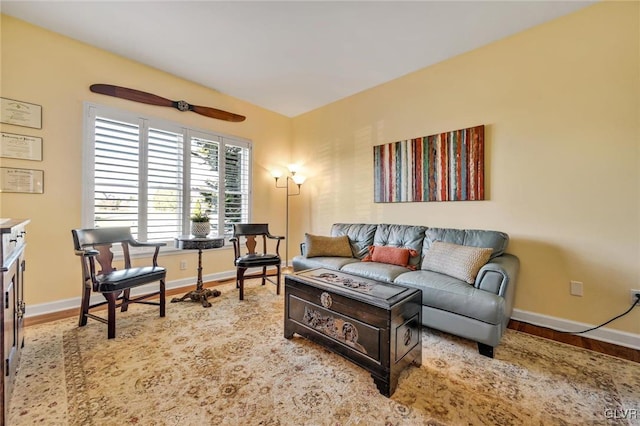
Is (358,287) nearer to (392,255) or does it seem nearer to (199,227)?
(392,255)

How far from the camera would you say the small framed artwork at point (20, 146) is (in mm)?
2389

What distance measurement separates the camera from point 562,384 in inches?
62.1

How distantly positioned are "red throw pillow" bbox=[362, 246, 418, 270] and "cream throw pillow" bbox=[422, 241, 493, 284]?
0.23 m

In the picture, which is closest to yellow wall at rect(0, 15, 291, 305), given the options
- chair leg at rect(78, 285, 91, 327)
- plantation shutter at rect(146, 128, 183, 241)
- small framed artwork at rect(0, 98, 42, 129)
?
small framed artwork at rect(0, 98, 42, 129)

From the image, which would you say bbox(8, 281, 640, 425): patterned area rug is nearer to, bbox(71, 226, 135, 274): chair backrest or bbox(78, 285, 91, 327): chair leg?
bbox(78, 285, 91, 327): chair leg

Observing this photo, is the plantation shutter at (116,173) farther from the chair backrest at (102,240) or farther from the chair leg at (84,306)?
the chair leg at (84,306)

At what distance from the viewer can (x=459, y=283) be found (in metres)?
2.12

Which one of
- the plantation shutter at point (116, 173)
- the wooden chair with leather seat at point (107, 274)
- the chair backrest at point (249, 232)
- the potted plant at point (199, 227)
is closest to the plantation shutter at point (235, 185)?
the chair backrest at point (249, 232)

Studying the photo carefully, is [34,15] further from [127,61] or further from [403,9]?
[403,9]

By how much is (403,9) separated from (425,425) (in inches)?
119

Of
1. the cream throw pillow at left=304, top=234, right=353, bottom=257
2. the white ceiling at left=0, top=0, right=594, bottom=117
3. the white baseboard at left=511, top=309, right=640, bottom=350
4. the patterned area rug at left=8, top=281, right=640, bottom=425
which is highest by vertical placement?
the white ceiling at left=0, top=0, right=594, bottom=117

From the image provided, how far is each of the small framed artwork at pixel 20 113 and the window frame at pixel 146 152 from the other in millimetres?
349

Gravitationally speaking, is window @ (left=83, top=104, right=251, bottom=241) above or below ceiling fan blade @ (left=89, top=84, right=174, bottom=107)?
below

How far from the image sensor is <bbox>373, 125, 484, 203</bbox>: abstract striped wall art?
2768 mm
